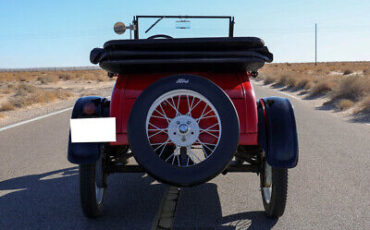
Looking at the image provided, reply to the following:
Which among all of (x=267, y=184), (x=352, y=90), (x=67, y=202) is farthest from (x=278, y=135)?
(x=352, y=90)

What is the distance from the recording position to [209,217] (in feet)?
12.8

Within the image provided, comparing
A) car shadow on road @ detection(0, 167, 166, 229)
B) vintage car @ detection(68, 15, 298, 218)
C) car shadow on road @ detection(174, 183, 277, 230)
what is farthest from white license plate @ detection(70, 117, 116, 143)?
car shadow on road @ detection(174, 183, 277, 230)

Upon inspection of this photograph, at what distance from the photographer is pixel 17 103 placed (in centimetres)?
1722

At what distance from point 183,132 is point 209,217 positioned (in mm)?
1142

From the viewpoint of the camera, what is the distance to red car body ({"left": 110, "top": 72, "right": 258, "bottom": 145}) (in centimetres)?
346

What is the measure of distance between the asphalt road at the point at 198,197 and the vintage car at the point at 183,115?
0.99ft

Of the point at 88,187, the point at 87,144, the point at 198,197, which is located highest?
the point at 87,144

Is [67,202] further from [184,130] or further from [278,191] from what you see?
[278,191]

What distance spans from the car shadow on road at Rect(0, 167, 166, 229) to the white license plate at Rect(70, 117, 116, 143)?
2.63ft

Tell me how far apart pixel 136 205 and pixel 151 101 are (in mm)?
1583

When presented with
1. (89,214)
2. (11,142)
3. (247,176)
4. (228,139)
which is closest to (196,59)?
(228,139)

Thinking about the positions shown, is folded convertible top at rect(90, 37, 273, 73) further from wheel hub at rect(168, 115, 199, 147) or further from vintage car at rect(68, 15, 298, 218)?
wheel hub at rect(168, 115, 199, 147)

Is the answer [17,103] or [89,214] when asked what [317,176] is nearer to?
[89,214]

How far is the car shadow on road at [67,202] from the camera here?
3.78m
